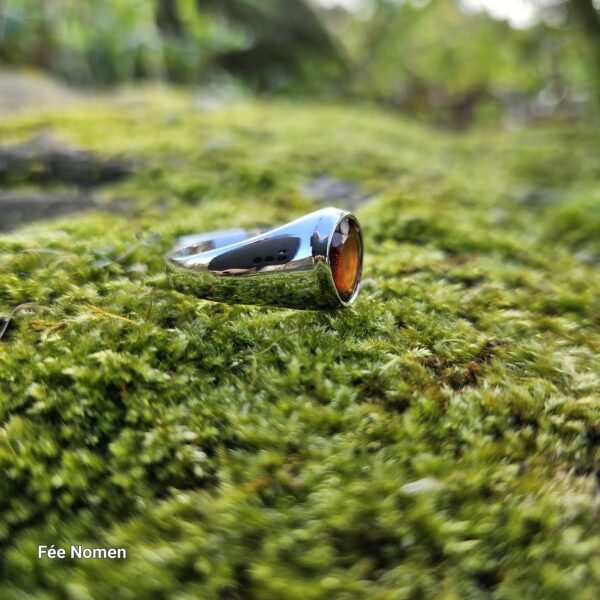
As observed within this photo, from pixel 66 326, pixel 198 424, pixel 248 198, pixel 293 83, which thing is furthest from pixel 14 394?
pixel 293 83

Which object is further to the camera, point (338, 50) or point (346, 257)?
point (338, 50)

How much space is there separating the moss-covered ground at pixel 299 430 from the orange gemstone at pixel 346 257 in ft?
0.45

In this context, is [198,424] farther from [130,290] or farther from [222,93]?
[222,93]

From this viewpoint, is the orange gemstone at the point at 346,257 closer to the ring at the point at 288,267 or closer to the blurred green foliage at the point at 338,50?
the ring at the point at 288,267

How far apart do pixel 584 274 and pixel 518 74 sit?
7.56 meters

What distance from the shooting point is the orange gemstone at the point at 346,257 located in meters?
2.07

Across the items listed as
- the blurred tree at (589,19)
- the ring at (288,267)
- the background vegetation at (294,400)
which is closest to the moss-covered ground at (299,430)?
the background vegetation at (294,400)

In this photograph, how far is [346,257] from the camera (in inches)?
85.2

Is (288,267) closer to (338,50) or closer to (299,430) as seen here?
(299,430)

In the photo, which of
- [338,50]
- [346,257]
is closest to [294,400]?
[346,257]

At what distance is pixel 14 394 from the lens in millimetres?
1830

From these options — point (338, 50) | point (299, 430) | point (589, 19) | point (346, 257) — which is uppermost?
point (338, 50)

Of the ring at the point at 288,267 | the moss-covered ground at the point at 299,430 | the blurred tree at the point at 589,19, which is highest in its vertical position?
the blurred tree at the point at 589,19

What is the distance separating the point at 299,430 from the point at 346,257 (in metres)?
0.78
